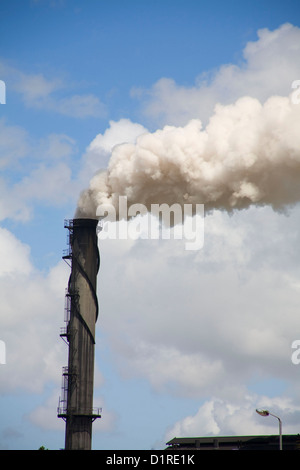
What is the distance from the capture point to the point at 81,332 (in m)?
67.6

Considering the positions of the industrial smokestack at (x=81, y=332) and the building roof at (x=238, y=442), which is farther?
the building roof at (x=238, y=442)

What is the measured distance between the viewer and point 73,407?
66.8m

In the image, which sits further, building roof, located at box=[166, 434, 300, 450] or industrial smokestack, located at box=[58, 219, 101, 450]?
building roof, located at box=[166, 434, 300, 450]

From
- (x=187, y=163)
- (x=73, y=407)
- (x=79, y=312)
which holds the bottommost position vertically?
(x=73, y=407)

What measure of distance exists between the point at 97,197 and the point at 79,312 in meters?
10.1

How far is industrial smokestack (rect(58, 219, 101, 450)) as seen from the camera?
66.4 metres

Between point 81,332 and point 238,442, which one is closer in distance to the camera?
point 81,332

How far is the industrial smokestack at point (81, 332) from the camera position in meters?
66.4
